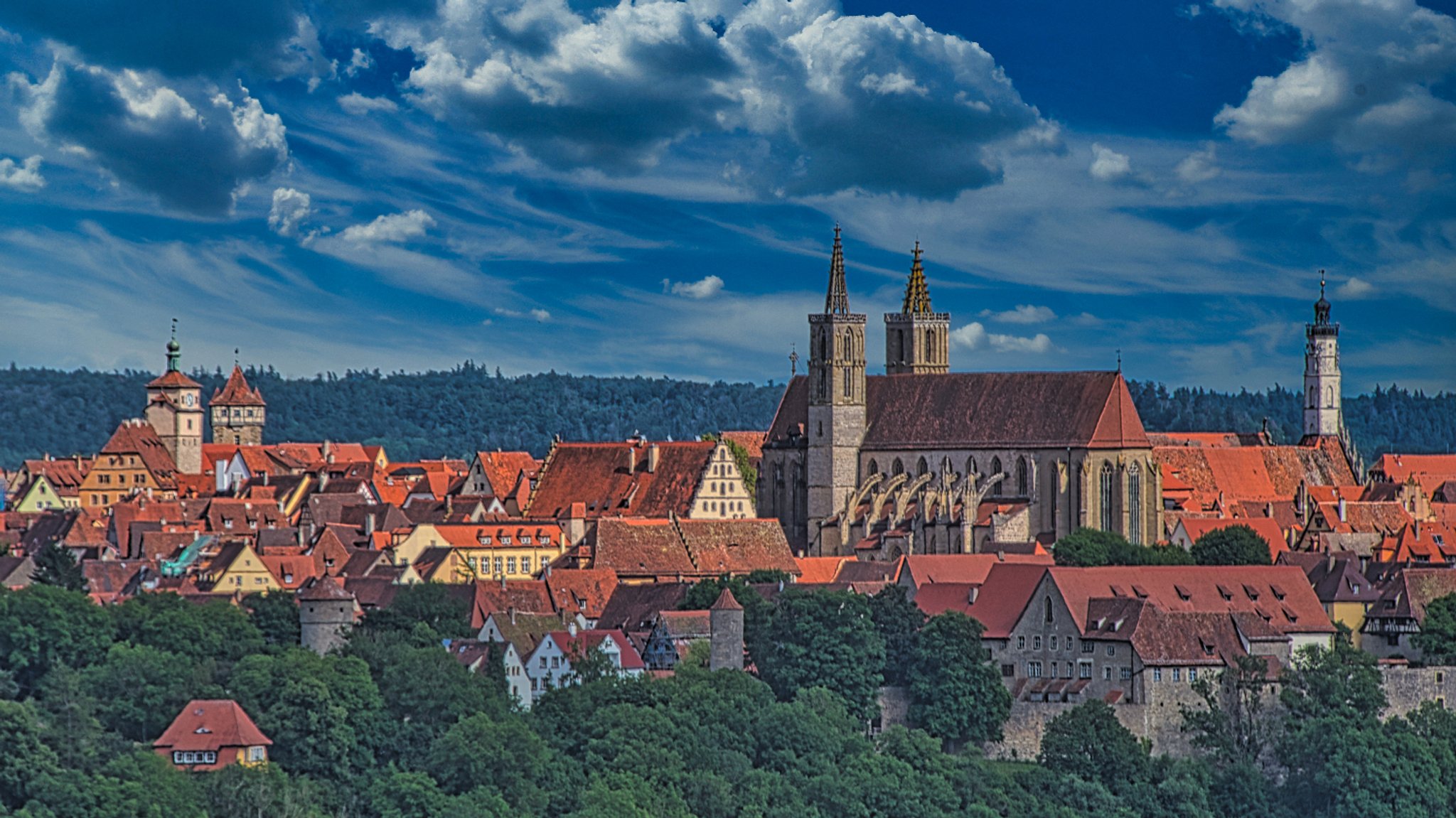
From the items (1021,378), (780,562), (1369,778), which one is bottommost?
(1369,778)

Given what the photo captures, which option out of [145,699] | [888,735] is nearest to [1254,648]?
[888,735]

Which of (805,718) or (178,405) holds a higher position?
(178,405)

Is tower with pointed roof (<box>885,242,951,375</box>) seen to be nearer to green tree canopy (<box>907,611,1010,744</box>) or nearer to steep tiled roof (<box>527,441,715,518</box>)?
steep tiled roof (<box>527,441,715,518</box>)

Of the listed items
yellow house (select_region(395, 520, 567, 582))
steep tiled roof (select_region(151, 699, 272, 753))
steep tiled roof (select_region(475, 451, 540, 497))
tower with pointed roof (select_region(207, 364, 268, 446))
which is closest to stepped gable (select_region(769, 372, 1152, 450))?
yellow house (select_region(395, 520, 567, 582))

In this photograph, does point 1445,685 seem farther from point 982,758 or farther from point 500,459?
point 500,459

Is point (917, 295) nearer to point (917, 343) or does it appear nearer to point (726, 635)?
point (917, 343)

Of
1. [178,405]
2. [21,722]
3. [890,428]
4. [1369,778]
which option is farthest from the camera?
[178,405]

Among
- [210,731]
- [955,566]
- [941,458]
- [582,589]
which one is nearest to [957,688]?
[955,566]
